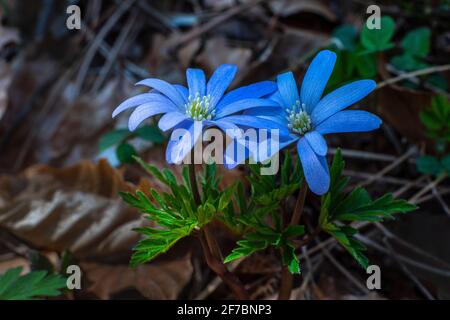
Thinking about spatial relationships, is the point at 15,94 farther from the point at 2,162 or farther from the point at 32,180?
the point at 32,180

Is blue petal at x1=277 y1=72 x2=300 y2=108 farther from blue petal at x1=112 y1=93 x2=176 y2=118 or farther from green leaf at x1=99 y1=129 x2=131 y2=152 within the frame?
green leaf at x1=99 y1=129 x2=131 y2=152

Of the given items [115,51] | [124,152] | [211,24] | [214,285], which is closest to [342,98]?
[214,285]

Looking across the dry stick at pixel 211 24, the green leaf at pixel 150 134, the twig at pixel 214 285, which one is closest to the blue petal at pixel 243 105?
the twig at pixel 214 285

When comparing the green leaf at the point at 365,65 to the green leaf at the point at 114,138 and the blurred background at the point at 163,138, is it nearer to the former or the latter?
the blurred background at the point at 163,138

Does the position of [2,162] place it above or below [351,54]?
below

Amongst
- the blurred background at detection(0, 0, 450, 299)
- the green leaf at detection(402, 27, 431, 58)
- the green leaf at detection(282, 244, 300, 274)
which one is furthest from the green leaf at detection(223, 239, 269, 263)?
the green leaf at detection(402, 27, 431, 58)
